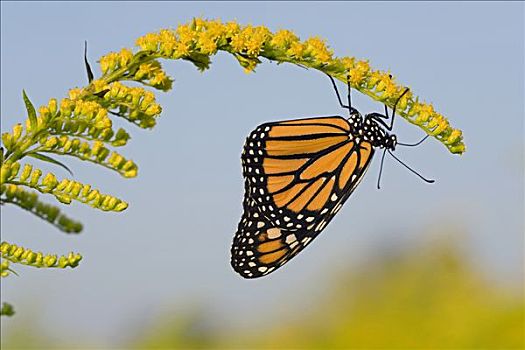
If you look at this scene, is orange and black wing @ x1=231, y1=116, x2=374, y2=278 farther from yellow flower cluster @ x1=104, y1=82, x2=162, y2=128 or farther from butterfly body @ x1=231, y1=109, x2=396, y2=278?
yellow flower cluster @ x1=104, y1=82, x2=162, y2=128

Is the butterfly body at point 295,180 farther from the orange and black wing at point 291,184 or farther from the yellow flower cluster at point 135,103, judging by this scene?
the yellow flower cluster at point 135,103

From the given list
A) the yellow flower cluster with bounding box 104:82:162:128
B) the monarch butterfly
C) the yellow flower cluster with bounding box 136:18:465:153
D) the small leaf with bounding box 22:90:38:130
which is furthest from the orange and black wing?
the small leaf with bounding box 22:90:38:130

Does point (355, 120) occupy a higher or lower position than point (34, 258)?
higher

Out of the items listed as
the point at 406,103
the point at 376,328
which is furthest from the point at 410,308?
the point at 406,103

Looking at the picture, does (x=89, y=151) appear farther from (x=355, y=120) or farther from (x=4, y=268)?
(x=355, y=120)

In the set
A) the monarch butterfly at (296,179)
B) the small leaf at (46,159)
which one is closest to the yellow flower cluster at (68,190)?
the small leaf at (46,159)

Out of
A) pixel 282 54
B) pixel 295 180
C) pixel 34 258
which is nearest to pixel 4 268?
pixel 34 258
